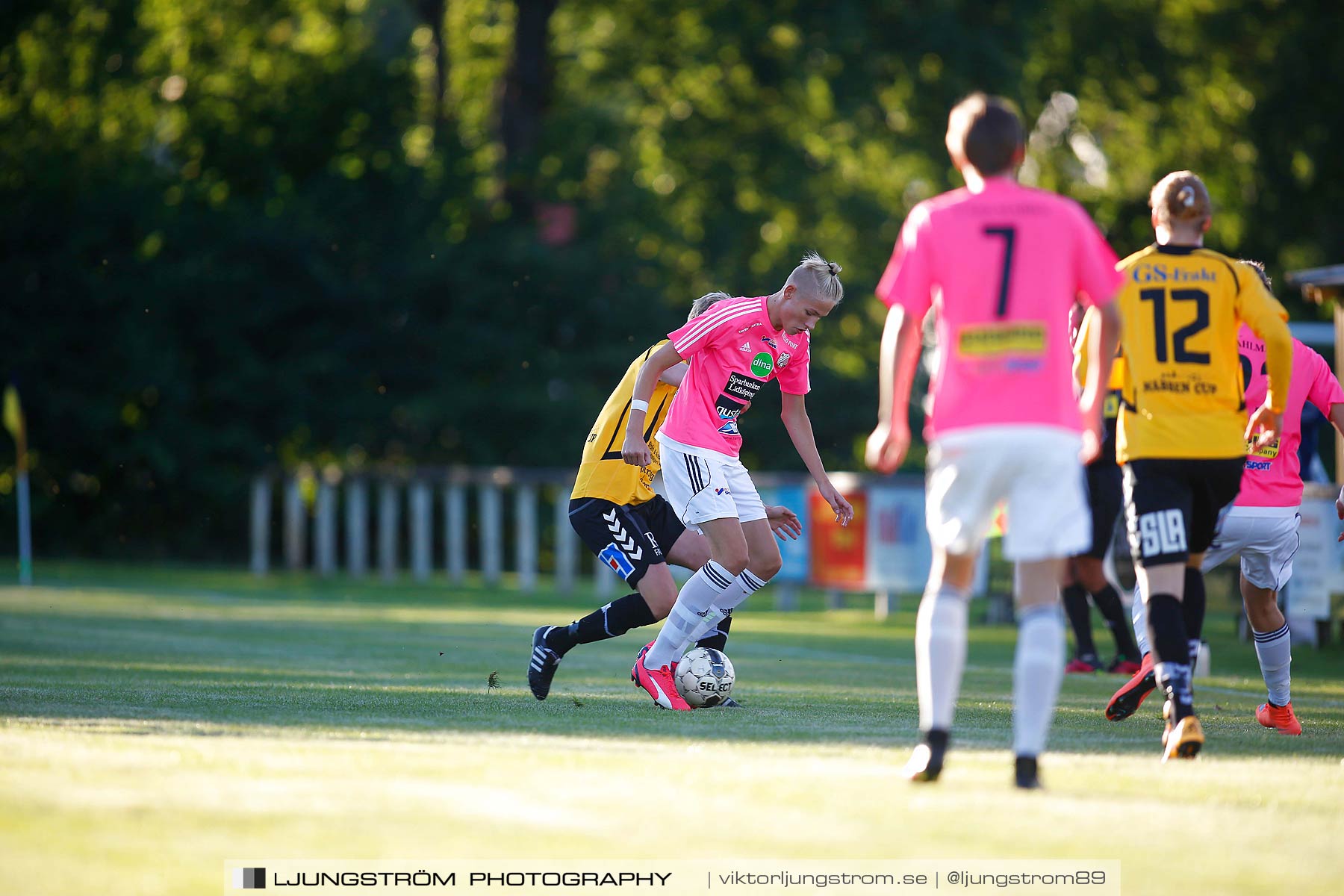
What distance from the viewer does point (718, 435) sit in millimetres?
8203

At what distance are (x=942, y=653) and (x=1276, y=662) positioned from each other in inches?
124

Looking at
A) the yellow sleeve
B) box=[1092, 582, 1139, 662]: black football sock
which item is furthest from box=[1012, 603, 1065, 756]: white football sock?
box=[1092, 582, 1139, 662]: black football sock

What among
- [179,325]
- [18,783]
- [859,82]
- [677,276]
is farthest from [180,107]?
[18,783]

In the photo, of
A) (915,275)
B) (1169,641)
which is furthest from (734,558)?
(915,275)

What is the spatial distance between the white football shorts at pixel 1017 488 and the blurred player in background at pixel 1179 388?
4.16 ft

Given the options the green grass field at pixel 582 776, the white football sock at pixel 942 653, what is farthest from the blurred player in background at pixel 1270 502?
the white football sock at pixel 942 653

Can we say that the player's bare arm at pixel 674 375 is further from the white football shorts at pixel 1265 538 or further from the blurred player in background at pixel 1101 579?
the blurred player in background at pixel 1101 579

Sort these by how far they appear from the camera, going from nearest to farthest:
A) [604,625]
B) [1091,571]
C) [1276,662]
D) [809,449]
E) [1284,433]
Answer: [1276,662] → [1284,433] → [604,625] → [809,449] → [1091,571]

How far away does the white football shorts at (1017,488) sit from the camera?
5.16 m

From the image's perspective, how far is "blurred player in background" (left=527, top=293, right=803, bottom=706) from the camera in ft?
27.2

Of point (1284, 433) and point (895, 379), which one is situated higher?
point (895, 379)

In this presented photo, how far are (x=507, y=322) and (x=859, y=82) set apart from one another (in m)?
7.68

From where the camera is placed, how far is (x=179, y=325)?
2878cm

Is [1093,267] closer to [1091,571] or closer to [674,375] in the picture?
[674,375]
